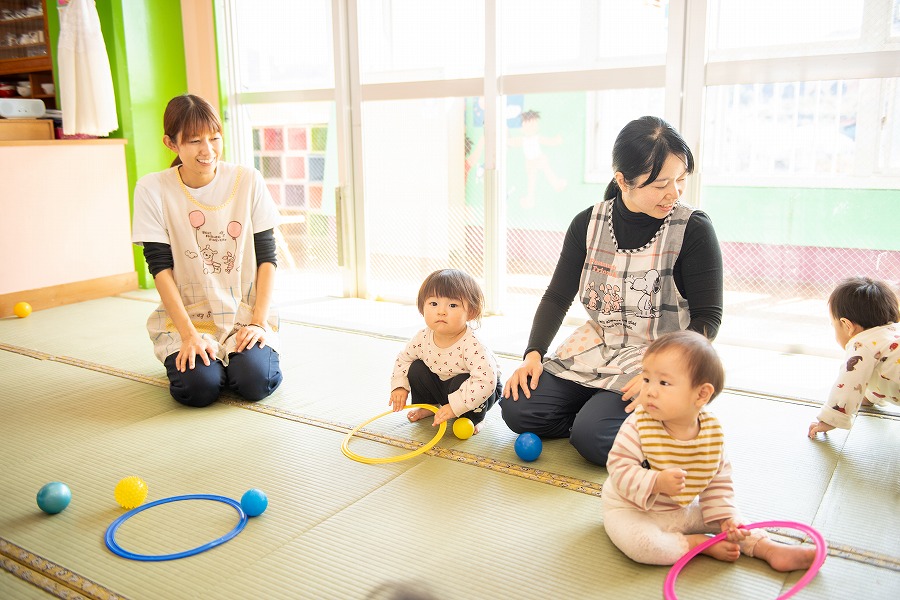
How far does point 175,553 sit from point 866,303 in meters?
1.95

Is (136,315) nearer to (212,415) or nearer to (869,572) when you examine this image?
(212,415)

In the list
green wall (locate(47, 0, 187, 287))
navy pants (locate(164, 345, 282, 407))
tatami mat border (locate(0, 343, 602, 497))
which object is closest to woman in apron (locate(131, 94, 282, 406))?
navy pants (locate(164, 345, 282, 407))

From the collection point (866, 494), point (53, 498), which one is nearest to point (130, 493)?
point (53, 498)

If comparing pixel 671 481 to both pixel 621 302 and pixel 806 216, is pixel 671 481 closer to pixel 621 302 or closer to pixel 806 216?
pixel 621 302

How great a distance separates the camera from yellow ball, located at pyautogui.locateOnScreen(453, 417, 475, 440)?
2.23m

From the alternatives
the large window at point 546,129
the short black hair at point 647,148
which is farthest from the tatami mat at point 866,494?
the large window at point 546,129

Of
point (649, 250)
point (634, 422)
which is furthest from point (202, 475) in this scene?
point (649, 250)

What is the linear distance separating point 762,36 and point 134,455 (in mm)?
2718

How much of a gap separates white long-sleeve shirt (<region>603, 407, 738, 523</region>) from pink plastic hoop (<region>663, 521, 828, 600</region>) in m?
0.07

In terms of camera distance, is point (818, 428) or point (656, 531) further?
point (818, 428)

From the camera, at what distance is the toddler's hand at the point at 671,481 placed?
149 centimetres

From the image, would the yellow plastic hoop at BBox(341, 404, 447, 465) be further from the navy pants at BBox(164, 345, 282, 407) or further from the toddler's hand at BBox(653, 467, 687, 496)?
the toddler's hand at BBox(653, 467, 687, 496)

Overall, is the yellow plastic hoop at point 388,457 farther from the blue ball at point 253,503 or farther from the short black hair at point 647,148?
the short black hair at point 647,148

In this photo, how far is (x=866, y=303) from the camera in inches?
87.7
